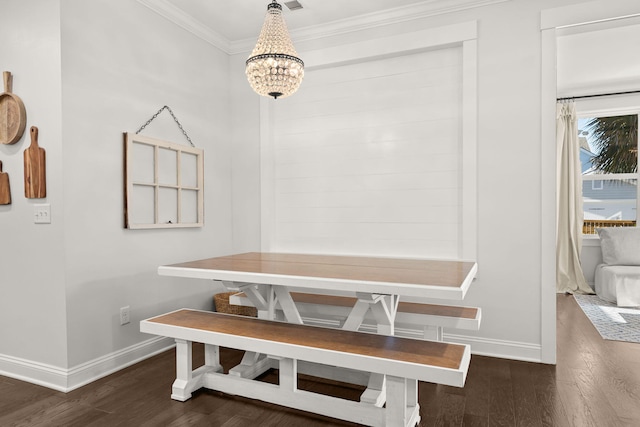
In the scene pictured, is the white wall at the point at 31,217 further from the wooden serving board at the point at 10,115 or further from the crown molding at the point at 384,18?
the crown molding at the point at 384,18

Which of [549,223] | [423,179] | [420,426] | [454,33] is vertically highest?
[454,33]

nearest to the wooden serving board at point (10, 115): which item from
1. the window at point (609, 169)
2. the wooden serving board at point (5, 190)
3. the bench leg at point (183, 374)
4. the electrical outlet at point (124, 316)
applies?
the wooden serving board at point (5, 190)

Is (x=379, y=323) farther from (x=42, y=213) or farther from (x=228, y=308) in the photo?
(x=42, y=213)

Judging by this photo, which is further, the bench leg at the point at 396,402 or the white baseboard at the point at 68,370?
the white baseboard at the point at 68,370

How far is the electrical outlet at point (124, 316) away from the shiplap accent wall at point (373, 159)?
1.37 meters

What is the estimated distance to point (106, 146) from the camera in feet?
8.88

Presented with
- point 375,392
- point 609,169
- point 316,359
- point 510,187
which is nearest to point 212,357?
point 316,359

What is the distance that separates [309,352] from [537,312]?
6.14ft

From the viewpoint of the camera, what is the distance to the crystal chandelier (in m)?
2.21

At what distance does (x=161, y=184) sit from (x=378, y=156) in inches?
68.5

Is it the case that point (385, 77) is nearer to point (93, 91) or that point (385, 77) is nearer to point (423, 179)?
point (423, 179)

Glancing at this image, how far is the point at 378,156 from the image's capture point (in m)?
3.40

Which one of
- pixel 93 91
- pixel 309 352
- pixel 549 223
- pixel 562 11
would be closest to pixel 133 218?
pixel 93 91

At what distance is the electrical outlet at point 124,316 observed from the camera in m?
2.81
